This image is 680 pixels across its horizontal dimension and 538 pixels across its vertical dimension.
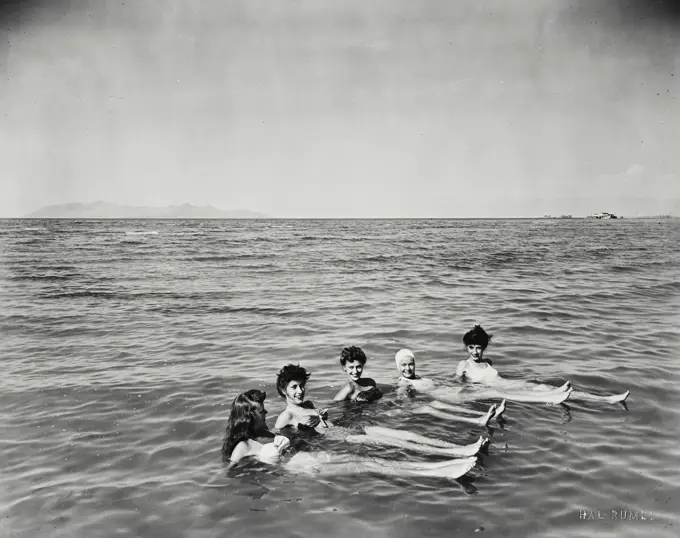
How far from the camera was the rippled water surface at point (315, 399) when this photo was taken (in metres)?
4.98

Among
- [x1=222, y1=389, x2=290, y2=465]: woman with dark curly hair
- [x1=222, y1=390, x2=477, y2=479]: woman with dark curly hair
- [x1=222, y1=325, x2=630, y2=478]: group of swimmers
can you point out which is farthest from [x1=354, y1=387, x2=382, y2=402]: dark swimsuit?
[x1=222, y1=389, x2=290, y2=465]: woman with dark curly hair

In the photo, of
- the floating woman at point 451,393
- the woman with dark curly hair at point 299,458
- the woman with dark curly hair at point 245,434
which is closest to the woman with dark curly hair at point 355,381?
the floating woman at point 451,393

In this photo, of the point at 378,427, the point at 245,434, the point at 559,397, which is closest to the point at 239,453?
the point at 245,434

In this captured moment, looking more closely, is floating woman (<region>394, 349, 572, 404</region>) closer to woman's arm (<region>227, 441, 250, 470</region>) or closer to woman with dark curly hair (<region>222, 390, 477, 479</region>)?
woman with dark curly hair (<region>222, 390, 477, 479</region>)

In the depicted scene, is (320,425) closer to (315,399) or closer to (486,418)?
(315,399)

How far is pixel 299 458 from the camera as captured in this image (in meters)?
6.07

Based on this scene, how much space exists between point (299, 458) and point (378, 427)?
125 cm

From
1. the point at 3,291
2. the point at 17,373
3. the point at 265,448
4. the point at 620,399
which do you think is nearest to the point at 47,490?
the point at 265,448

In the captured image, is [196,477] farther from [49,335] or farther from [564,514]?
[49,335]

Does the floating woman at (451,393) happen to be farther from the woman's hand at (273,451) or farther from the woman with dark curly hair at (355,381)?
the woman's hand at (273,451)

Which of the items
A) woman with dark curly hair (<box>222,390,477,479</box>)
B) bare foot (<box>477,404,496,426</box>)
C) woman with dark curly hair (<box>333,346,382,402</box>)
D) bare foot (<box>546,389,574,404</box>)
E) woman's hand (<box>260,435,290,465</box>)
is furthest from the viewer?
woman with dark curly hair (<box>333,346,382,402</box>)

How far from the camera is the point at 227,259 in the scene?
110ft

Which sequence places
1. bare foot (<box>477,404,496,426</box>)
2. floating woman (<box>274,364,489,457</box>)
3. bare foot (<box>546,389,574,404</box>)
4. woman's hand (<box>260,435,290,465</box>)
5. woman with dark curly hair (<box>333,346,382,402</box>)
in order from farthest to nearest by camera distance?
woman with dark curly hair (<box>333,346,382,402</box>), bare foot (<box>546,389,574,404</box>), bare foot (<box>477,404,496,426</box>), floating woman (<box>274,364,489,457</box>), woman's hand (<box>260,435,290,465</box>)

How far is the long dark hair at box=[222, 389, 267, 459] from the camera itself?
6191mm
